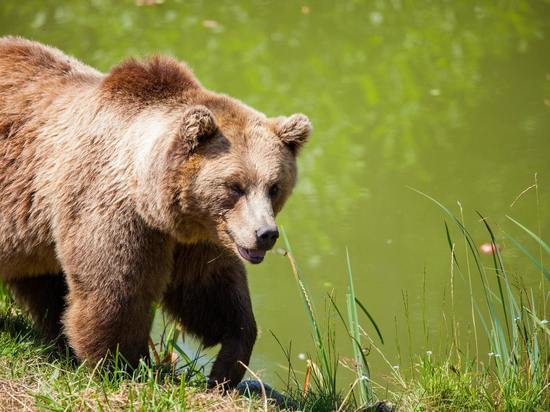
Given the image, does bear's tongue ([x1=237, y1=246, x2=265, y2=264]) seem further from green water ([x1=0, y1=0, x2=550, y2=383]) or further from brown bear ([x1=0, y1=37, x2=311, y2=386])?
green water ([x1=0, y1=0, x2=550, y2=383])

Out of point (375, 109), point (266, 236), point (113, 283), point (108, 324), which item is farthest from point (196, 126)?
point (375, 109)

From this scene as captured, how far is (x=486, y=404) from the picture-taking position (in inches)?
190

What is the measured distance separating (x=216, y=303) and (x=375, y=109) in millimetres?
5936

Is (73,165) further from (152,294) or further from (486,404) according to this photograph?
(486,404)

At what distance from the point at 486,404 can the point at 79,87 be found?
2.99 meters

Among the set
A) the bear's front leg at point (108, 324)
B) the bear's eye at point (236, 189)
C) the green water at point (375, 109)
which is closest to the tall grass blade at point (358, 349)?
the bear's eye at point (236, 189)

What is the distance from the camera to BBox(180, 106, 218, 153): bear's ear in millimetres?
4887

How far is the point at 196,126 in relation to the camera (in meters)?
4.89

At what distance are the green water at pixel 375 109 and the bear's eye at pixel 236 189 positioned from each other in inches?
86.8

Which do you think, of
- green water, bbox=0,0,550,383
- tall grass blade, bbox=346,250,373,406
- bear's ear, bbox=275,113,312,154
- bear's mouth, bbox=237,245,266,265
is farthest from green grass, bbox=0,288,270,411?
green water, bbox=0,0,550,383

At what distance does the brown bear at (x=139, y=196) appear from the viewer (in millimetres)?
4953

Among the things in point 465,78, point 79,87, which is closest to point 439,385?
point 79,87

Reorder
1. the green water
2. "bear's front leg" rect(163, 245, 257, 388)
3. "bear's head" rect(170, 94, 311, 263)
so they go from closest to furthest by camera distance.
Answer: "bear's head" rect(170, 94, 311, 263) < "bear's front leg" rect(163, 245, 257, 388) < the green water

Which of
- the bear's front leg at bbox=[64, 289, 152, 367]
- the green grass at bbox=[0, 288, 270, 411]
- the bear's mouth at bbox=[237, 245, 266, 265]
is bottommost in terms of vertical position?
the green grass at bbox=[0, 288, 270, 411]
